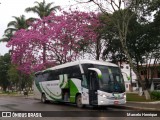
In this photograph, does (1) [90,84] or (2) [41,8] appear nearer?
(1) [90,84]

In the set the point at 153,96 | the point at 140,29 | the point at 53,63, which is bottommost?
the point at 153,96

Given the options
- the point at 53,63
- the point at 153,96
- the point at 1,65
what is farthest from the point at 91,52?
the point at 1,65

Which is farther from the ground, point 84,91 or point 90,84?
point 90,84

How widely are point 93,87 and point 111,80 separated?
131cm

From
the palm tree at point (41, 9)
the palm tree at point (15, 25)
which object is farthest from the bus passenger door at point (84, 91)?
the palm tree at point (15, 25)

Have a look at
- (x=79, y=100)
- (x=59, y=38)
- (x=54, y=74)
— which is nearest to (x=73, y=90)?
(x=79, y=100)

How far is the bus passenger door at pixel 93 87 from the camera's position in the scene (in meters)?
22.2

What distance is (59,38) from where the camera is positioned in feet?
121

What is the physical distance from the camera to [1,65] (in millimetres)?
97062

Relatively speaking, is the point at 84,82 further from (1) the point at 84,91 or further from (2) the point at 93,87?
(2) the point at 93,87

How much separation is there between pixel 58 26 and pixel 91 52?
19.8ft

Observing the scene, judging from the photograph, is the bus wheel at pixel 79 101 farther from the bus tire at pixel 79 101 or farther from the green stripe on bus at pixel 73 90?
the green stripe on bus at pixel 73 90

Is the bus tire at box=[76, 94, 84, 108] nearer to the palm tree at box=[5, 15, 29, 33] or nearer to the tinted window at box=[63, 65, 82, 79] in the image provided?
the tinted window at box=[63, 65, 82, 79]

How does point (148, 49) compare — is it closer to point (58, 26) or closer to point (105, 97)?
point (58, 26)
